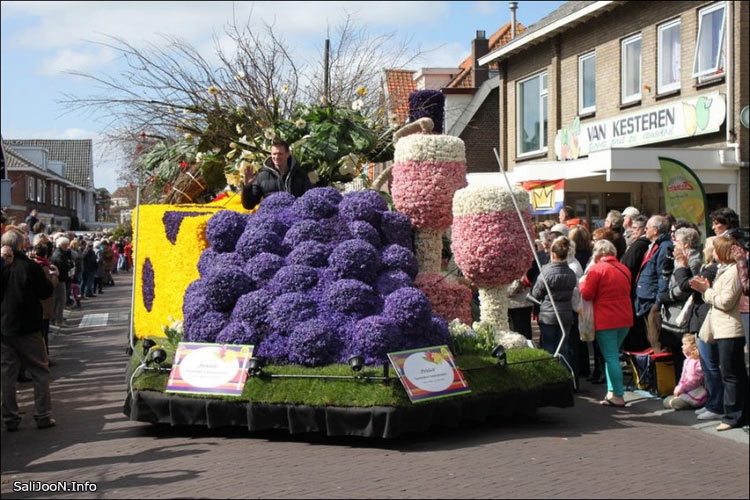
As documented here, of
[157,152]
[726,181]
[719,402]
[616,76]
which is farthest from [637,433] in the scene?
[616,76]

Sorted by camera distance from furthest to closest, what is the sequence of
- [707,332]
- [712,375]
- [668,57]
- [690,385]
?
[668,57] < [690,385] < [712,375] < [707,332]

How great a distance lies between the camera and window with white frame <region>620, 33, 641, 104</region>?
66.5 feet

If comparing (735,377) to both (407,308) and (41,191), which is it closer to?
(407,308)

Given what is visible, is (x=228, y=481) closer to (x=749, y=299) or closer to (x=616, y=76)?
(x=749, y=299)

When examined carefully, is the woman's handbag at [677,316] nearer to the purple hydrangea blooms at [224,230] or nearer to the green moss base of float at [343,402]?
the green moss base of float at [343,402]

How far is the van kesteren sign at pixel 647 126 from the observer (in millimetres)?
17344

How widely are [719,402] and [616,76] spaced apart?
1309 cm

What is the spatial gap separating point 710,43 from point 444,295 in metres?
10.6

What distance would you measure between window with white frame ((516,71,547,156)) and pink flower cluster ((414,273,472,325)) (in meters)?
16.0

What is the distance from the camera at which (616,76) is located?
20.9 m

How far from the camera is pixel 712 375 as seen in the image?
9070 millimetres

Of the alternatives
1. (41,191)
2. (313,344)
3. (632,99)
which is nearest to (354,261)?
(313,344)

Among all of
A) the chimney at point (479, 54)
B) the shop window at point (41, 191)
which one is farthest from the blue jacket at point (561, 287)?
the shop window at point (41, 191)

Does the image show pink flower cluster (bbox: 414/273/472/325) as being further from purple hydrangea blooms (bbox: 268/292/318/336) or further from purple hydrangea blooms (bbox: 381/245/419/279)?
purple hydrangea blooms (bbox: 268/292/318/336)
